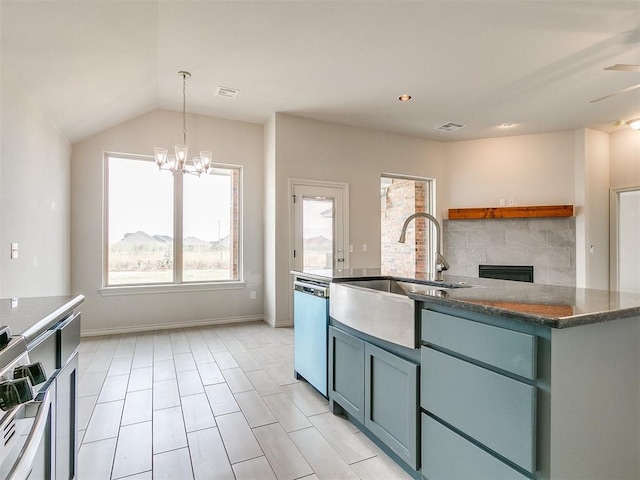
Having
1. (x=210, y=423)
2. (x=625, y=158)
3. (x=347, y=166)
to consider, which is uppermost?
(x=625, y=158)

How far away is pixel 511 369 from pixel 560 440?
25 centimetres

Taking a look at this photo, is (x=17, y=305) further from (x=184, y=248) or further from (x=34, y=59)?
(x=184, y=248)

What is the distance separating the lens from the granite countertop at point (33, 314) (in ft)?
3.14

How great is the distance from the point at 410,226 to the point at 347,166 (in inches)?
78.0

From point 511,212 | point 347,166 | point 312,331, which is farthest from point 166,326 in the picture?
point 511,212

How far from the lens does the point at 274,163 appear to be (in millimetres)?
4730

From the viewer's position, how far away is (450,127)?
5.35 metres

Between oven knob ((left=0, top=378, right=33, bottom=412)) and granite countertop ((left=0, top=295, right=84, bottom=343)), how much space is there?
248 millimetres

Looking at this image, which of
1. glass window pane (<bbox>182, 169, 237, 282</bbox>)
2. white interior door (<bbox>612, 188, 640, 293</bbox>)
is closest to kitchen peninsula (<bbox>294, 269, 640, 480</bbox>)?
glass window pane (<bbox>182, 169, 237, 282</bbox>)

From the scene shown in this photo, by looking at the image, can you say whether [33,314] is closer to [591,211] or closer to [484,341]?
[484,341]

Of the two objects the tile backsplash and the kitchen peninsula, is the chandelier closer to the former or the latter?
the kitchen peninsula

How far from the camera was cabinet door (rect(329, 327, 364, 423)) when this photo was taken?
2045 mm

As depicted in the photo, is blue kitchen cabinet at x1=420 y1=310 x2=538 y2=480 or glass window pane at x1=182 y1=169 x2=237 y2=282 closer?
blue kitchen cabinet at x1=420 y1=310 x2=538 y2=480

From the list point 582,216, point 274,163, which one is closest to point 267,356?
point 274,163
